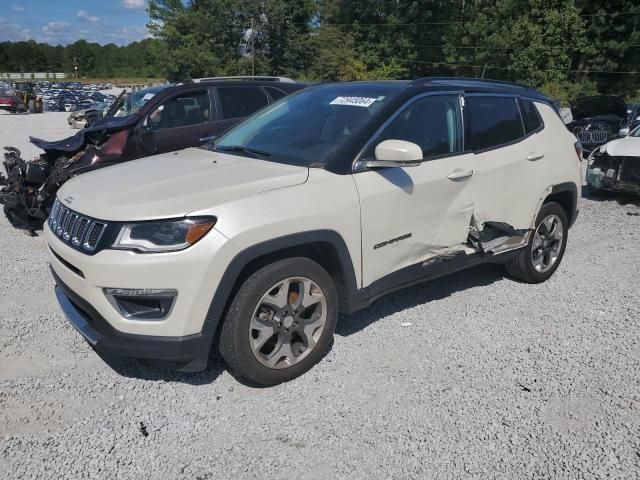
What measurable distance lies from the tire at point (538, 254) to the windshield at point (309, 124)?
1.93 meters

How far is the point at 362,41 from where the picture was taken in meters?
60.7

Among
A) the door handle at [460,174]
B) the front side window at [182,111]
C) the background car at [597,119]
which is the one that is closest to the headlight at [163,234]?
the door handle at [460,174]

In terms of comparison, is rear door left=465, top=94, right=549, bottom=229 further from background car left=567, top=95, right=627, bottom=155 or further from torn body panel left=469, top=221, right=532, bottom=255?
background car left=567, top=95, right=627, bottom=155

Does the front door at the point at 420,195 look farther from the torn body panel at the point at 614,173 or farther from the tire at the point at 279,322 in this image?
the torn body panel at the point at 614,173

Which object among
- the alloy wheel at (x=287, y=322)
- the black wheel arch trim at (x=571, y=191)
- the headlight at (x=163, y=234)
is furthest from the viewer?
the black wheel arch trim at (x=571, y=191)

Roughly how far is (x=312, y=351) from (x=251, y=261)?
0.76 metres

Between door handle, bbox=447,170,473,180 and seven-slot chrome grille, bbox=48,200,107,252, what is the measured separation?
7.73 ft

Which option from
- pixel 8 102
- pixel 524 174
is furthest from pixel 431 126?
Result: pixel 8 102

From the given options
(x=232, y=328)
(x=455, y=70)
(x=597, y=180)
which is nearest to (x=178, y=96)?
(x=232, y=328)

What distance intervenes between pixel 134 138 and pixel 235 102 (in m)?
1.72

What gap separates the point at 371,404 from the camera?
122 inches

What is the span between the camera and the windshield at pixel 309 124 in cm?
356

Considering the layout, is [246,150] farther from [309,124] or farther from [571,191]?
[571,191]

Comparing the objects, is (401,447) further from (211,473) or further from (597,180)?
(597,180)
